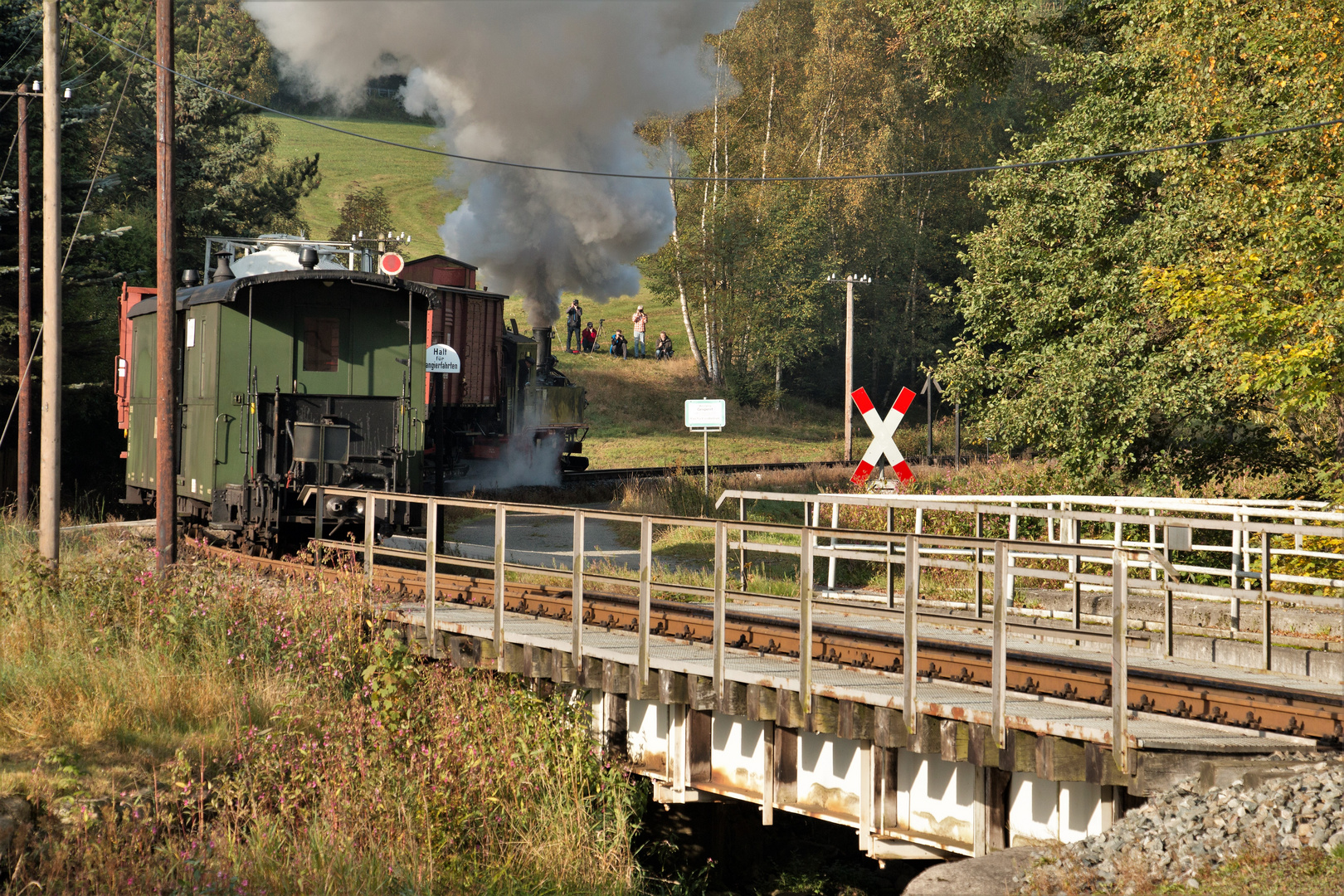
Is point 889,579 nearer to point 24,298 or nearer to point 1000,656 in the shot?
point 1000,656

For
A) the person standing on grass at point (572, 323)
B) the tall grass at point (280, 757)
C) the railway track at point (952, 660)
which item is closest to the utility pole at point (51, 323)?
the tall grass at point (280, 757)

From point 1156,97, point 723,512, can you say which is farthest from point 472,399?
point 1156,97

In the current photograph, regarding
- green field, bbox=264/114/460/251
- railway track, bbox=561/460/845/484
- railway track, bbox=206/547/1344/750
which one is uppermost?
green field, bbox=264/114/460/251

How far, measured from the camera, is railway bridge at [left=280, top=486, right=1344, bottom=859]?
19.8 feet

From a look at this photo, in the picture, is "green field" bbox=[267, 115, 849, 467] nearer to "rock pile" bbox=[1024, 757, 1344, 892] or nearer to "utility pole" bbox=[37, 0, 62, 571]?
"utility pole" bbox=[37, 0, 62, 571]

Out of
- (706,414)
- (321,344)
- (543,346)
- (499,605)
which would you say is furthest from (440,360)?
(543,346)

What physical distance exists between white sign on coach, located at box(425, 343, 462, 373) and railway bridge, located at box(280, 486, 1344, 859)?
443 centimetres

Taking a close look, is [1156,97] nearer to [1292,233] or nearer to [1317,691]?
[1292,233]

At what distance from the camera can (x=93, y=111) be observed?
20406mm

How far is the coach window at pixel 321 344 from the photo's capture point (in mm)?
14180

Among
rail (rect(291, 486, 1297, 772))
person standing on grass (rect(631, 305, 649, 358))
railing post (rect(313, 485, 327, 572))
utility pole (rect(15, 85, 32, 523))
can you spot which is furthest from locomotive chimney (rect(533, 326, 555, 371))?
person standing on grass (rect(631, 305, 649, 358))

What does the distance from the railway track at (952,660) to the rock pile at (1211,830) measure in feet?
3.22

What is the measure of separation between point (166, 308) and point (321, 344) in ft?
7.96

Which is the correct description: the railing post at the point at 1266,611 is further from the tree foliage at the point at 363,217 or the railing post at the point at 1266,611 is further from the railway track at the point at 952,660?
the tree foliage at the point at 363,217
